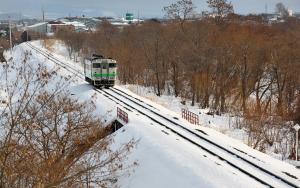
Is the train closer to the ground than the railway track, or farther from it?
farther from it

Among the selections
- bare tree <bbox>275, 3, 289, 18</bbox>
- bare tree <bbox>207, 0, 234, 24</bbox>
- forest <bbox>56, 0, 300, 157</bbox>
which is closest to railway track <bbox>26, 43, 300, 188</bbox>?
forest <bbox>56, 0, 300, 157</bbox>

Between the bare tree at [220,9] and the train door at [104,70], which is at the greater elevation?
the bare tree at [220,9]

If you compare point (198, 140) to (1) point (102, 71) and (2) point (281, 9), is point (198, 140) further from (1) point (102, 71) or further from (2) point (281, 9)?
(2) point (281, 9)

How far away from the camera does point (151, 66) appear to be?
2345 inches

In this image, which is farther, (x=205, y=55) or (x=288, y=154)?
(x=205, y=55)

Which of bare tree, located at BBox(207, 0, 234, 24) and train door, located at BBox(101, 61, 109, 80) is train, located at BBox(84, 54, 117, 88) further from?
bare tree, located at BBox(207, 0, 234, 24)

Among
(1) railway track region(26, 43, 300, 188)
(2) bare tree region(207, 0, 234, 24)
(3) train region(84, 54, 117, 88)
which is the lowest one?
(1) railway track region(26, 43, 300, 188)

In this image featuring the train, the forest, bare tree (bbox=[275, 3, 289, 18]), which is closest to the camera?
the forest

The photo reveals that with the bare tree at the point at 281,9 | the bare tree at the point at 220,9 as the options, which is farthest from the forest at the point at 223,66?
the bare tree at the point at 281,9

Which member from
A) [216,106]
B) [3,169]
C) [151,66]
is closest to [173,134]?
[3,169]

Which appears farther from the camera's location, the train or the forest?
the train

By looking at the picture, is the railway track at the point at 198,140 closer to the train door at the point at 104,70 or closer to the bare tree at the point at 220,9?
the train door at the point at 104,70

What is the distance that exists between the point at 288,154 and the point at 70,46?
84.6 meters

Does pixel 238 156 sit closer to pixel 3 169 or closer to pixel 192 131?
pixel 192 131
